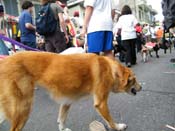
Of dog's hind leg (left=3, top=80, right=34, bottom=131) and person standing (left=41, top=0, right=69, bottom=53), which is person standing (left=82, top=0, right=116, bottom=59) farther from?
dog's hind leg (left=3, top=80, right=34, bottom=131)

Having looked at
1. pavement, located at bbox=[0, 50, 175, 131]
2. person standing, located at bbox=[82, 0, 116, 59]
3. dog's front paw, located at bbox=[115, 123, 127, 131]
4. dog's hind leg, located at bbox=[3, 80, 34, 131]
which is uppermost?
person standing, located at bbox=[82, 0, 116, 59]

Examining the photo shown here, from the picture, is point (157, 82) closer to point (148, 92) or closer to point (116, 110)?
point (148, 92)

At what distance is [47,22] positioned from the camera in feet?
22.2

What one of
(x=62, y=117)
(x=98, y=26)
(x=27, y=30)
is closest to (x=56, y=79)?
(x=62, y=117)

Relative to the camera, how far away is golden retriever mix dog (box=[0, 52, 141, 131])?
→ 12.2 feet

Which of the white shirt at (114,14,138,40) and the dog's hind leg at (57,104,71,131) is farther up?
the white shirt at (114,14,138,40)

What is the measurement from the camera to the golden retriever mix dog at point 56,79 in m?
3.73

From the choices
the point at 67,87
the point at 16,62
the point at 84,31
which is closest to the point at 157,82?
the point at 84,31

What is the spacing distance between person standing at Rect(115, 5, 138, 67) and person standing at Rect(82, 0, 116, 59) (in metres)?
5.57

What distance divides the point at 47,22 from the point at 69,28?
265 centimetres

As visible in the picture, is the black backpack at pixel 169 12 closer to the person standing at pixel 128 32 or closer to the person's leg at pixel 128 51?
the person standing at pixel 128 32

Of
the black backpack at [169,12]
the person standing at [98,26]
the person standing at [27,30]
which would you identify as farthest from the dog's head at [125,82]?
the person standing at [27,30]

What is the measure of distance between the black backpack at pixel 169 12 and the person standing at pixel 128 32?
202 inches

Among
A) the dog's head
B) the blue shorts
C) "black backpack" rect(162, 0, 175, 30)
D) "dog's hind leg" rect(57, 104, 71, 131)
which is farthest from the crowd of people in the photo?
"dog's hind leg" rect(57, 104, 71, 131)
